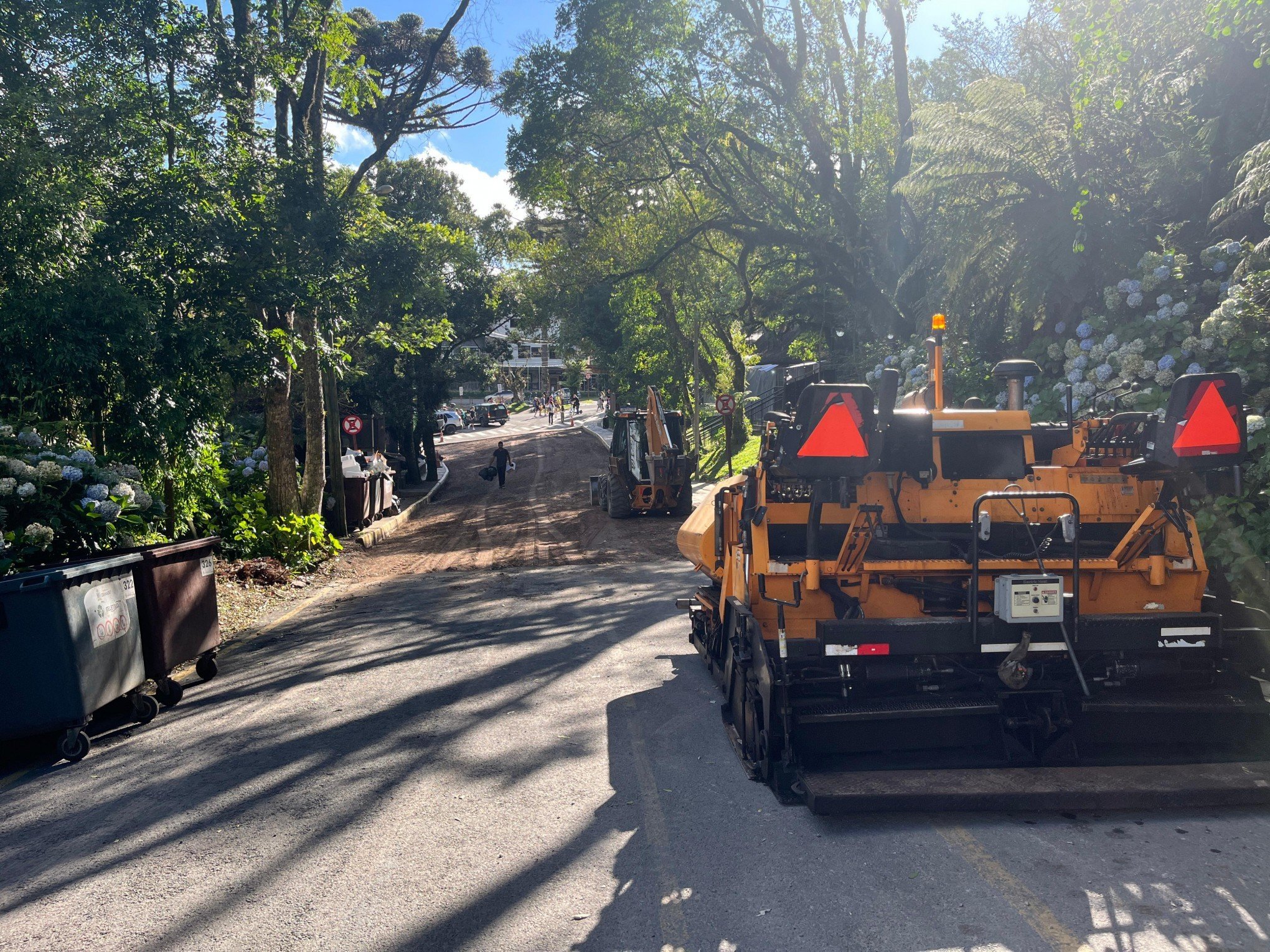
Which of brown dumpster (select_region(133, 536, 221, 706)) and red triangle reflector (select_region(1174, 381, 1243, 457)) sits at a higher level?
red triangle reflector (select_region(1174, 381, 1243, 457))

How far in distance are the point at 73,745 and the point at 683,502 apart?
1676 centimetres

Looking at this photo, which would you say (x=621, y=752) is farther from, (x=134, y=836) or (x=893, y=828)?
(x=134, y=836)

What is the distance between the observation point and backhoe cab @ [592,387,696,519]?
2219 centimetres

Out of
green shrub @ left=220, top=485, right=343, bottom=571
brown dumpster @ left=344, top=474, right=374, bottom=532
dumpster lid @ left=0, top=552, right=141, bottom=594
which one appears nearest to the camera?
dumpster lid @ left=0, top=552, right=141, bottom=594

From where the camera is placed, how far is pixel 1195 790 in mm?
4930

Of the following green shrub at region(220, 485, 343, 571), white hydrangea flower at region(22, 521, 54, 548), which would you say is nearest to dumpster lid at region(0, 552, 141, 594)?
white hydrangea flower at region(22, 521, 54, 548)

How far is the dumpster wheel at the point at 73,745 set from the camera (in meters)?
6.84

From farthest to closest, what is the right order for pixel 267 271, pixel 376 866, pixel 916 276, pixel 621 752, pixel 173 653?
pixel 916 276
pixel 267 271
pixel 173 653
pixel 621 752
pixel 376 866

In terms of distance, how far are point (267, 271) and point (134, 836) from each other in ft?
24.1

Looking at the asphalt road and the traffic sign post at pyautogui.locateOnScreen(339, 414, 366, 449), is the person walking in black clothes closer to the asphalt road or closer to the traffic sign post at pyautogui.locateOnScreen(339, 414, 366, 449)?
the traffic sign post at pyautogui.locateOnScreen(339, 414, 366, 449)

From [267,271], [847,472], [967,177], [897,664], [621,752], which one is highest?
[967,177]

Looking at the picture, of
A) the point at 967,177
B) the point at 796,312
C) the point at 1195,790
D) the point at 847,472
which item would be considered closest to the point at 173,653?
the point at 847,472

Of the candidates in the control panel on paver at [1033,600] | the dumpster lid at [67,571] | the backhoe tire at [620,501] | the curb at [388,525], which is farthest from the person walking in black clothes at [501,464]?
the control panel on paver at [1033,600]

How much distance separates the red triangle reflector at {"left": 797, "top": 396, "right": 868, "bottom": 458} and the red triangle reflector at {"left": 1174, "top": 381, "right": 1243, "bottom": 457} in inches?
68.9
